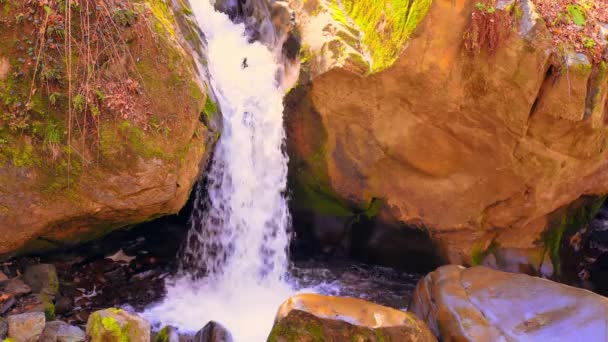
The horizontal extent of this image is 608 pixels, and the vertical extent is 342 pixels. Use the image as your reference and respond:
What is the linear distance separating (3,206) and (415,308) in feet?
13.2

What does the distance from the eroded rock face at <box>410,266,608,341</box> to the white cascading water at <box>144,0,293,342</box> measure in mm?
2055

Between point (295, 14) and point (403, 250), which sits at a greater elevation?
point (295, 14)

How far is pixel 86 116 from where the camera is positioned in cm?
462

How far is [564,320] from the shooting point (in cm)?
452

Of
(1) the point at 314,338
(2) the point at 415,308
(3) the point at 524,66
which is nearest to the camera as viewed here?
(1) the point at 314,338

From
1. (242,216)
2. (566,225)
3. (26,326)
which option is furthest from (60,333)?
(566,225)

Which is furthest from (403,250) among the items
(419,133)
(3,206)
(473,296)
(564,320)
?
(3,206)

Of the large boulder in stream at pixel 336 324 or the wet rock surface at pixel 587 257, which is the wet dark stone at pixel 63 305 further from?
the wet rock surface at pixel 587 257

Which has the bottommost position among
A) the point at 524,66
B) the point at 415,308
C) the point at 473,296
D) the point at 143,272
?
the point at 143,272

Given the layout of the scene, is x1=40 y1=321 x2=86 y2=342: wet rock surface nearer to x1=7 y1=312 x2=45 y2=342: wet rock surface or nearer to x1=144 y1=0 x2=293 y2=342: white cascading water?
x1=7 y1=312 x2=45 y2=342: wet rock surface

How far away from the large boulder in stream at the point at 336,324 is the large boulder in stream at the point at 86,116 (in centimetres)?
181

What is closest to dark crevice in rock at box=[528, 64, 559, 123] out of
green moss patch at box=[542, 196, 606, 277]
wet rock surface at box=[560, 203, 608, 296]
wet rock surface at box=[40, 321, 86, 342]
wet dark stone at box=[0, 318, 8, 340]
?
green moss patch at box=[542, 196, 606, 277]

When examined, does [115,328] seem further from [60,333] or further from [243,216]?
[243,216]

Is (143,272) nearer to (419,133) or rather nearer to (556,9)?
(419,133)
